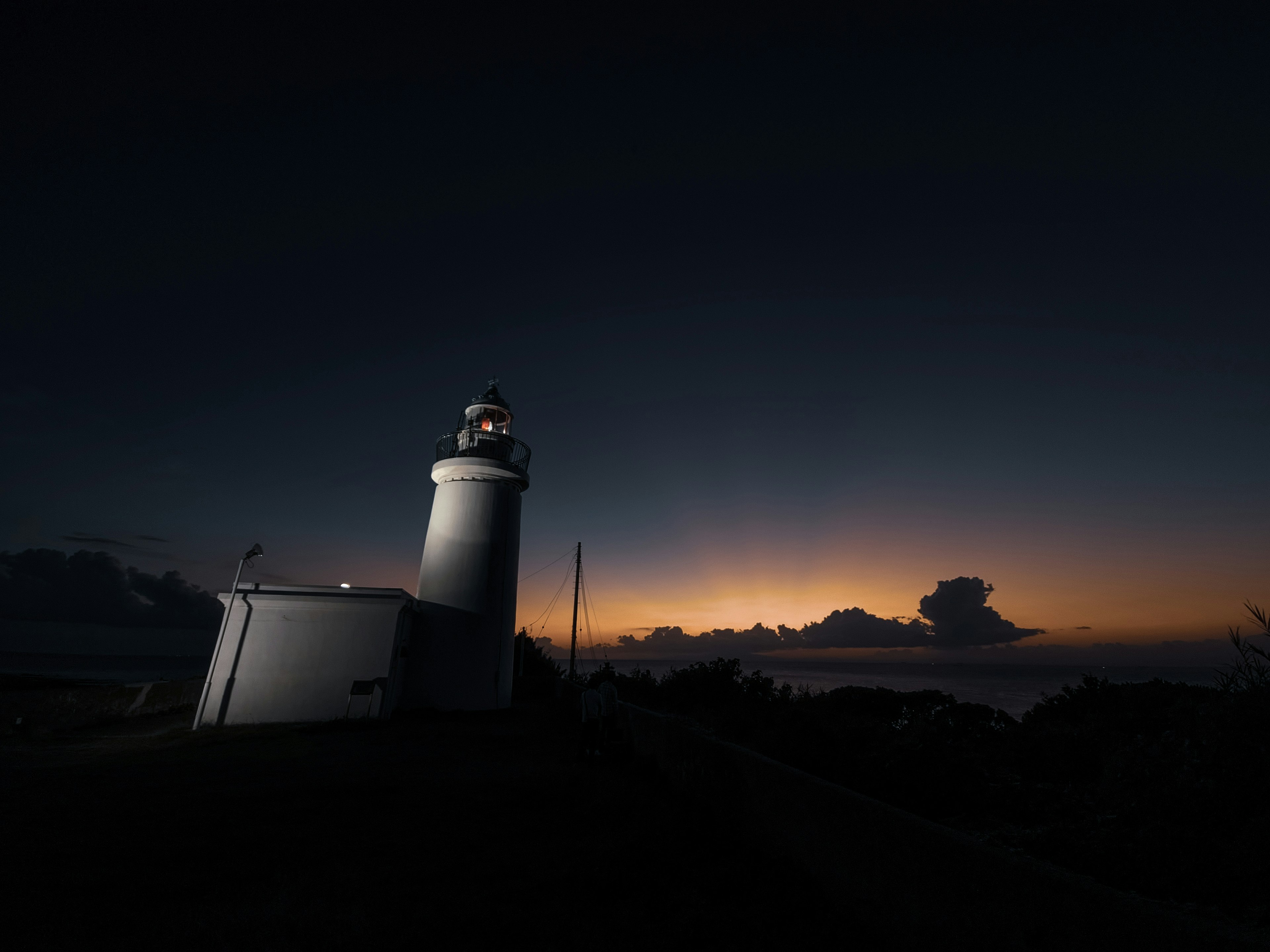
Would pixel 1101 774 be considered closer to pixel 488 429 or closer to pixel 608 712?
pixel 608 712

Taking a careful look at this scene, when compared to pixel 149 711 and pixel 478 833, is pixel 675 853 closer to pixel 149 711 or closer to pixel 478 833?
pixel 478 833

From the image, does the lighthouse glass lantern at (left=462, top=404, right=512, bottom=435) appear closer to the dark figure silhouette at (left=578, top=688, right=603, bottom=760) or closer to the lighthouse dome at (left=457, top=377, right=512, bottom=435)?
the lighthouse dome at (left=457, top=377, right=512, bottom=435)

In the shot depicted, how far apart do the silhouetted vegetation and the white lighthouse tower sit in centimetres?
962

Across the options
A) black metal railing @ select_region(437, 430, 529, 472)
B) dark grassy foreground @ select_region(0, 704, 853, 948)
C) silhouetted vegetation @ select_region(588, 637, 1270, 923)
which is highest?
black metal railing @ select_region(437, 430, 529, 472)

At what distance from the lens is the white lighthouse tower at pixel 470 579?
17.6m

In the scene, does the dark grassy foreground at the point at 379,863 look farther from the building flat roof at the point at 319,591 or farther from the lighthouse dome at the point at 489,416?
the lighthouse dome at the point at 489,416

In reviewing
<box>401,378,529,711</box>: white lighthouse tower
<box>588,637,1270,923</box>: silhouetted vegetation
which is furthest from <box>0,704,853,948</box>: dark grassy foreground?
<box>401,378,529,711</box>: white lighthouse tower

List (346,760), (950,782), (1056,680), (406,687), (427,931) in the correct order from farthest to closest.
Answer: (1056,680), (406,687), (346,760), (950,782), (427,931)

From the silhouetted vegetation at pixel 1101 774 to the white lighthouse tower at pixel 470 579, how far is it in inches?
379

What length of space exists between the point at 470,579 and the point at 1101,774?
640 inches

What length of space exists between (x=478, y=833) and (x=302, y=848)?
5.52 feet

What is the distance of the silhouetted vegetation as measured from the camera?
11.6ft

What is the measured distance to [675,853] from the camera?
5.30 m

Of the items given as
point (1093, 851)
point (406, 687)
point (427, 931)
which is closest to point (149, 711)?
point (406, 687)
